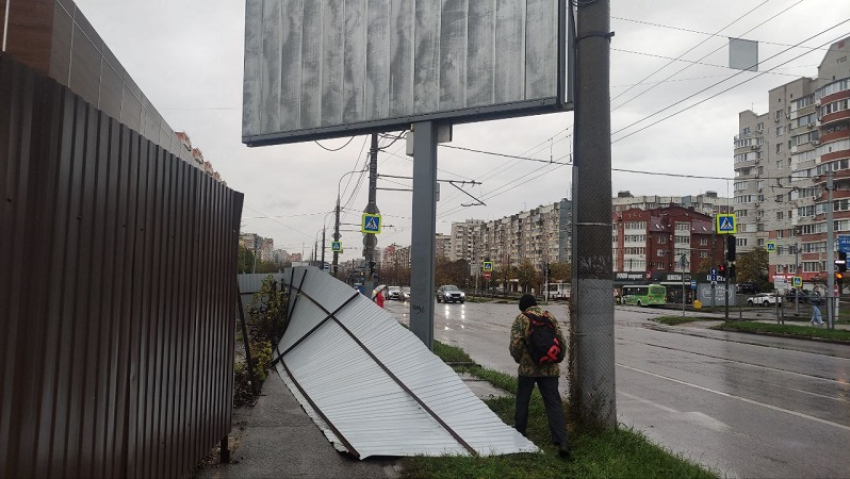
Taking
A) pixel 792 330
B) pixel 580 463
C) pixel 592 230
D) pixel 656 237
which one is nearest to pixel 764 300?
pixel 792 330

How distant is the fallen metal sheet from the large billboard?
3.72 metres

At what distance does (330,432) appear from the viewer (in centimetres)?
649

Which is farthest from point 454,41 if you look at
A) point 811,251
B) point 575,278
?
point 811,251

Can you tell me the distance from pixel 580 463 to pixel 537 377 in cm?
93

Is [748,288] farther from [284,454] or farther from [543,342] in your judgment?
[284,454]

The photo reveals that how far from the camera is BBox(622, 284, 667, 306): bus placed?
54938 millimetres

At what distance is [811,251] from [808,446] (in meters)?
73.8

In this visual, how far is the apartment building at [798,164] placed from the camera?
2459 inches

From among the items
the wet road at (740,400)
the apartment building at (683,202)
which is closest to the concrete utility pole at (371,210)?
the wet road at (740,400)

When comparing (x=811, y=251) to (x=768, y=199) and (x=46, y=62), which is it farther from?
(x=46, y=62)

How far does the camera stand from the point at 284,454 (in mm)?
5855

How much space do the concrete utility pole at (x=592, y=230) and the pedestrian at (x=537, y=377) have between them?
51cm

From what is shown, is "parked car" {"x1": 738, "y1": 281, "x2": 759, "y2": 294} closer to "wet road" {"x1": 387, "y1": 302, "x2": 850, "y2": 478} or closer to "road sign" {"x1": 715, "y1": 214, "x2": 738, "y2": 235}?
"road sign" {"x1": 715, "y1": 214, "x2": 738, "y2": 235}

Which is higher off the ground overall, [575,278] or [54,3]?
[54,3]
